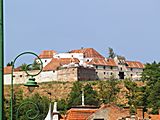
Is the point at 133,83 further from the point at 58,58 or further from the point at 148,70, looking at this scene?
the point at 58,58

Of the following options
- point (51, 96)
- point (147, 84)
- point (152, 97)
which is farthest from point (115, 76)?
point (152, 97)

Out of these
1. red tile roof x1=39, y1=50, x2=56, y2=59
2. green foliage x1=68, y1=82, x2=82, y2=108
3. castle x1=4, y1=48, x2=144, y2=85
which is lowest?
green foliage x1=68, y1=82, x2=82, y2=108

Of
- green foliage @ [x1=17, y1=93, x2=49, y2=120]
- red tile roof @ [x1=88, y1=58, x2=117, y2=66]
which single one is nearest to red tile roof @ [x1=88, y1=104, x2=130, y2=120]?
green foliage @ [x1=17, y1=93, x2=49, y2=120]

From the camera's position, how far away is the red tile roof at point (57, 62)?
16600cm

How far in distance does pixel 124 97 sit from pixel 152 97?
110 feet

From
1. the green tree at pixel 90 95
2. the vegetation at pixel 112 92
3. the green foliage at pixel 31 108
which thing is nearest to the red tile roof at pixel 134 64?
the vegetation at pixel 112 92

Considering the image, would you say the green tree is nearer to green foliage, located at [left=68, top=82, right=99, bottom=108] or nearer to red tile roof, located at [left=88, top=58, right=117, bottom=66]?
green foliage, located at [left=68, top=82, right=99, bottom=108]

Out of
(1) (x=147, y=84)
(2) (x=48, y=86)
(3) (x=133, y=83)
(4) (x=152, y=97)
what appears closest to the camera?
(4) (x=152, y=97)

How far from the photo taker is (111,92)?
513ft

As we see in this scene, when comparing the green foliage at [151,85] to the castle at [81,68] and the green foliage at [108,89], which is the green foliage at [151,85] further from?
the castle at [81,68]

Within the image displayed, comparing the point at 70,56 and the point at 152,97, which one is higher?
the point at 70,56

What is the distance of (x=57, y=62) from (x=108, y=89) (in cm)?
A: 1807

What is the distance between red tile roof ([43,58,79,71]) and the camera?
166 m

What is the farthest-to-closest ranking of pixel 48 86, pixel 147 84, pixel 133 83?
pixel 48 86 < pixel 133 83 < pixel 147 84
